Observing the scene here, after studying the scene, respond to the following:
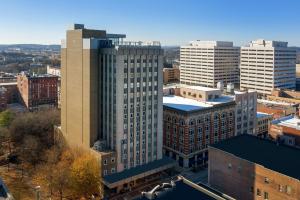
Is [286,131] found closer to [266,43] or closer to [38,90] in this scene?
[266,43]

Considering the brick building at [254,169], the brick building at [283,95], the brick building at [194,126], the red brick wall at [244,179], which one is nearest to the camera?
the red brick wall at [244,179]

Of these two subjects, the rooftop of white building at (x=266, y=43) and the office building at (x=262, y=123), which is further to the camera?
the rooftop of white building at (x=266, y=43)

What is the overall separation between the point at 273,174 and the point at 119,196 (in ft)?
104

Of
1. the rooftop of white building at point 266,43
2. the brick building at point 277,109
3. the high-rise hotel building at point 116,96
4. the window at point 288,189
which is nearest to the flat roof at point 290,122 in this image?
the brick building at point 277,109

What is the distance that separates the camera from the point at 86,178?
68188 mm

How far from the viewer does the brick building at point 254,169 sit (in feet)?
185

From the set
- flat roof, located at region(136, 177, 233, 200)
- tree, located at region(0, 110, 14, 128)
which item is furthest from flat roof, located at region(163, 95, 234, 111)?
tree, located at region(0, 110, 14, 128)

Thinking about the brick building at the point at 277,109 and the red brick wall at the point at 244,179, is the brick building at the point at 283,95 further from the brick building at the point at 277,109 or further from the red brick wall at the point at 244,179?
the red brick wall at the point at 244,179

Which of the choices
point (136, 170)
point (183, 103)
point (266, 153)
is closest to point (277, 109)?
point (183, 103)

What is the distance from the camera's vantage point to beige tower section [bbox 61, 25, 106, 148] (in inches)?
3066

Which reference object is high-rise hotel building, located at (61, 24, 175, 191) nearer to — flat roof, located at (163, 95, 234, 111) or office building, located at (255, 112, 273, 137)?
flat roof, located at (163, 95, 234, 111)

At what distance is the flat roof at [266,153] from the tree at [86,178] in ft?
80.5

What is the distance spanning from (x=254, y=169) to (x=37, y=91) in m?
124

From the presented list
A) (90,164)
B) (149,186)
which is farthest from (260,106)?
(90,164)
